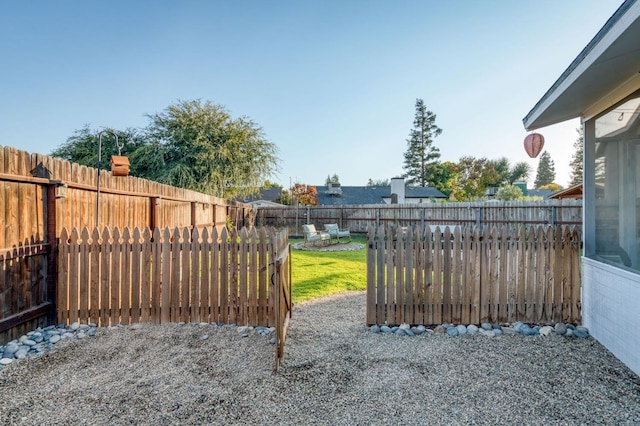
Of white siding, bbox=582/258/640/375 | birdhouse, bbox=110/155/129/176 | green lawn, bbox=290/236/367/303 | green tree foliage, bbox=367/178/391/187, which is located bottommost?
green lawn, bbox=290/236/367/303

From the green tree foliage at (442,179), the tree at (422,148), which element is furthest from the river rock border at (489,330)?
the tree at (422,148)

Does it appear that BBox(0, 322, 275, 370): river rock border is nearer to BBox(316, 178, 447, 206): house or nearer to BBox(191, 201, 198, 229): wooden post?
BBox(191, 201, 198, 229): wooden post

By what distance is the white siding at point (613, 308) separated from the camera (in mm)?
2729

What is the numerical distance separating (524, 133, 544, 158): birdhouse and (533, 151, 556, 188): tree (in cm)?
6244

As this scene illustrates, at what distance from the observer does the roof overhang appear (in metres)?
2.10

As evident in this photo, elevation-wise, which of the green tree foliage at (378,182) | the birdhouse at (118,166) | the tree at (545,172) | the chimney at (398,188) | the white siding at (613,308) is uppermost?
the tree at (545,172)

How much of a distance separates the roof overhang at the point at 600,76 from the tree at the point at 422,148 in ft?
109

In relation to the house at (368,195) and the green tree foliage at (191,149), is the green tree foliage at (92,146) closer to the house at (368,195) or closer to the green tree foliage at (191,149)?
the green tree foliage at (191,149)

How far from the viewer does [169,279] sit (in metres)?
3.78

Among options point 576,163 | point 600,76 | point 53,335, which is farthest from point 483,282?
point 576,163

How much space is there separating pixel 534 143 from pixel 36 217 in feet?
22.5

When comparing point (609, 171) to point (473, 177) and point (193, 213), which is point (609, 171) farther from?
point (473, 177)

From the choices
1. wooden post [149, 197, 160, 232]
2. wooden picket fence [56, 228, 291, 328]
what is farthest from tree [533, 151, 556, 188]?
wooden picket fence [56, 228, 291, 328]

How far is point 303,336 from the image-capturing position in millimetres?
3473
